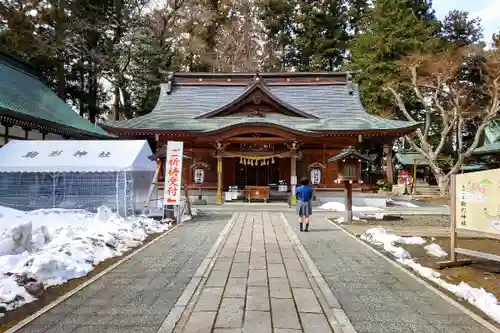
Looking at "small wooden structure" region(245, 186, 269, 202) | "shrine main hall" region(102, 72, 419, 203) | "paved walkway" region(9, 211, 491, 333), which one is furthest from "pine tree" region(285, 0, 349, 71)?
"paved walkway" region(9, 211, 491, 333)

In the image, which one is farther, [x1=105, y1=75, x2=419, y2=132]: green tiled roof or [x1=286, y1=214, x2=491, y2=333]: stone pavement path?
[x1=105, y1=75, x2=419, y2=132]: green tiled roof

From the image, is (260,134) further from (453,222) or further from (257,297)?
(257,297)

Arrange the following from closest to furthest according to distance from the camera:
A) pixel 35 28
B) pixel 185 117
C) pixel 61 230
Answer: pixel 61 230
pixel 185 117
pixel 35 28

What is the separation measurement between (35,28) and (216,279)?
25.6 metres

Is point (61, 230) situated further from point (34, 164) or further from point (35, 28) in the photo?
point (35, 28)

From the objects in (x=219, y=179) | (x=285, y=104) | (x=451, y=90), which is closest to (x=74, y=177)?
(x=219, y=179)

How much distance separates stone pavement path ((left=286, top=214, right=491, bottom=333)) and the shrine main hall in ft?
36.0

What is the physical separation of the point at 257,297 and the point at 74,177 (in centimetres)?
935

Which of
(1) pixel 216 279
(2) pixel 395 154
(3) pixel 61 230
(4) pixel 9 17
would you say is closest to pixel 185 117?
(4) pixel 9 17

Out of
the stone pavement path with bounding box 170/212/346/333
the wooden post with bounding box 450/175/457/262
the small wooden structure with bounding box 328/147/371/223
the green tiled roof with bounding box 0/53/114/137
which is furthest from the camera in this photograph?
the green tiled roof with bounding box 0/53/114/137

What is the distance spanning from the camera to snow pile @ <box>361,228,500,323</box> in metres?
4.38

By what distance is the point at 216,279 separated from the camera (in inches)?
208

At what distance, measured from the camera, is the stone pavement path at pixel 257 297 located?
3661mm

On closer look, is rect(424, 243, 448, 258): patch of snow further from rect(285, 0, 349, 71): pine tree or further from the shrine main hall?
rect(285, 0, 349, 71): pine tree
